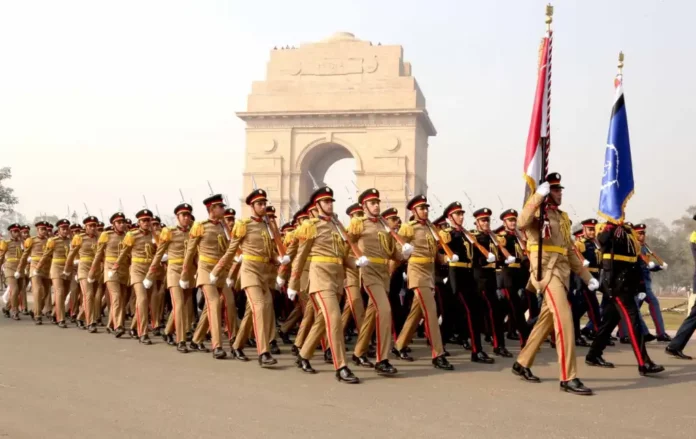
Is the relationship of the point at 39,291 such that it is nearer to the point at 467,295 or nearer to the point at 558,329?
the point at 467,295

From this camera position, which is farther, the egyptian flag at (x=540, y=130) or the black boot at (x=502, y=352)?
the black boot at (x=502, y=352)

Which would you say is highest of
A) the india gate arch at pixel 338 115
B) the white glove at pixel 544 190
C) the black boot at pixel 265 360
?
the india gate arch at pixel 338 115

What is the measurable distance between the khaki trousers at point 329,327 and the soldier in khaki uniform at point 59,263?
23.0 feet

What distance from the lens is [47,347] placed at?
9641mm

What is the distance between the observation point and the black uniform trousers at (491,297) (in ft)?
30.8

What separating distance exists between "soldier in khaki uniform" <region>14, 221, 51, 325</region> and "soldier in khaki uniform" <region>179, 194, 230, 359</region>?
18.5 feet

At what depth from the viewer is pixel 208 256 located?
9195mm

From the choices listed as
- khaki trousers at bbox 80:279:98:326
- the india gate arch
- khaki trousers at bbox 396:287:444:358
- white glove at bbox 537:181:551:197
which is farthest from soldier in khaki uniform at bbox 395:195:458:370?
the india gate arch

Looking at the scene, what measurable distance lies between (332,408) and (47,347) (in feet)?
18.2

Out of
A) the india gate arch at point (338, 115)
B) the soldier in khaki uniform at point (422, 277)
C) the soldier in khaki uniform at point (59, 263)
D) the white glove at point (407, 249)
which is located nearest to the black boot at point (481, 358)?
the soldier in khaki uniform at point (422, 277)

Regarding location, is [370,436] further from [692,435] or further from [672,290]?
[672,290]

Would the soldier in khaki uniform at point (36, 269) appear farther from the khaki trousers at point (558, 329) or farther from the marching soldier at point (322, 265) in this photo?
the khaki trousers at point (558, 329)

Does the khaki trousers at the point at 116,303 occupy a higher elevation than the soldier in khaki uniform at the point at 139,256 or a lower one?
lower

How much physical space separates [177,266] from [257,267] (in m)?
2.20
